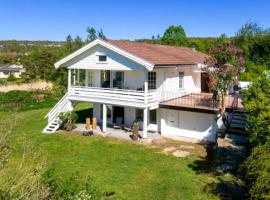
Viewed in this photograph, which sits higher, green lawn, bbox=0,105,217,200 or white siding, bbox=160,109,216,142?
white siding, bbox=160,109,216,142

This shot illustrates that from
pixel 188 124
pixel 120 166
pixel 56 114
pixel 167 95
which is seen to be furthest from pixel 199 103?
pixel 56 114

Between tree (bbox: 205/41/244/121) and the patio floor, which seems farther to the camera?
the patio floor

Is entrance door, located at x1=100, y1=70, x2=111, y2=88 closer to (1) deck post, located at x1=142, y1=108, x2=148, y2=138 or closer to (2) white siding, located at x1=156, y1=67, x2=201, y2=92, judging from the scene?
(2) white siding, located at x1=156, y1=67, x2=201, y2=92

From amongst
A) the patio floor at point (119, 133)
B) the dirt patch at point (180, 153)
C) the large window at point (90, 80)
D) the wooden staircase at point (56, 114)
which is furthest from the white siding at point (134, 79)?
the dirt patch at point (180, 153)

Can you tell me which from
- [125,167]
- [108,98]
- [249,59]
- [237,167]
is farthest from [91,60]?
[249,59]

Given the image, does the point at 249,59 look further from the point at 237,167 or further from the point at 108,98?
the point at 237,167

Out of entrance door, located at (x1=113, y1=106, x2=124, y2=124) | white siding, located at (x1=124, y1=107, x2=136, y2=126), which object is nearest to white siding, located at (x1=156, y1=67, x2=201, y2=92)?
white siding, located at (x1=124, y1=107, x2=136, y2=126)

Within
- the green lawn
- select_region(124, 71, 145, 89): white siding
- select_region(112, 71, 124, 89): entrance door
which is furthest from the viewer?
select_region(112, 71, 124, 89): entrance door
